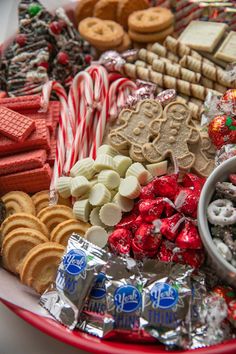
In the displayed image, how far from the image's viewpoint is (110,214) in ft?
5.25

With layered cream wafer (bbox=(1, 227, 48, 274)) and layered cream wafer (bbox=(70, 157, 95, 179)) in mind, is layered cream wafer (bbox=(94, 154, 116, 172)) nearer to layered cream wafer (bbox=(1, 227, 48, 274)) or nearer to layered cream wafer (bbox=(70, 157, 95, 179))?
layered cream wafer (bbox=(70, 157, 95, 179))

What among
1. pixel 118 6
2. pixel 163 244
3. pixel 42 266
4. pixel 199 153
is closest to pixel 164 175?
pixel 199 153

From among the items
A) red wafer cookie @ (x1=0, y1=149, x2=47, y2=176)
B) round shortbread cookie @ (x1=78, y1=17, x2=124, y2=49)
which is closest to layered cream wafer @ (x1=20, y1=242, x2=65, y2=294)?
red wafer cookie @ (x1=0, y1=149, x2=47, y2=176)

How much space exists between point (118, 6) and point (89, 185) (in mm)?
985

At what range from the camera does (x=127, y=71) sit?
6.72 ft

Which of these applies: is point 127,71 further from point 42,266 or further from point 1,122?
point 42,266

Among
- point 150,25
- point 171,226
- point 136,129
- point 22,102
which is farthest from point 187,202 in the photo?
point 150,25

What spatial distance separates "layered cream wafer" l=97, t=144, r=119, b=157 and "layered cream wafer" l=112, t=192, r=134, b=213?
0.66 ft

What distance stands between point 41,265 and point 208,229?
1.80 feet

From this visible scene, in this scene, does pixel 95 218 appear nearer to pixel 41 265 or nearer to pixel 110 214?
pixel 110 214

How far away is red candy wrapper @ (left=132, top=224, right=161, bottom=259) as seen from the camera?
148 cm

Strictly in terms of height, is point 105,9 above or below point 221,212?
above

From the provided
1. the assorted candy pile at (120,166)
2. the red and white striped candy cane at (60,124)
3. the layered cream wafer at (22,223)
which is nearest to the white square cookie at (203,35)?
the assorted candy pile at (120,166)

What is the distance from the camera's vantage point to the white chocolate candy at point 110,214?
62.8 inches
